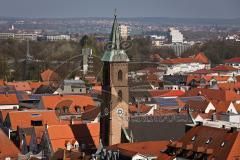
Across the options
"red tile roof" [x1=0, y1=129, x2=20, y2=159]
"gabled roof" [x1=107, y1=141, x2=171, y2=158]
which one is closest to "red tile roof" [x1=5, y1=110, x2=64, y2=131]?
"red tile roof" [x1=0, y1=129, x2=20, y2=159]

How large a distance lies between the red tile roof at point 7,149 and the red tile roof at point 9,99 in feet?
64.3

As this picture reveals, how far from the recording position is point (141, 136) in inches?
1631

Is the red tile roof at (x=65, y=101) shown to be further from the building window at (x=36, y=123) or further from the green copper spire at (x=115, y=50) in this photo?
the green copper spire at (x=115, y=50)

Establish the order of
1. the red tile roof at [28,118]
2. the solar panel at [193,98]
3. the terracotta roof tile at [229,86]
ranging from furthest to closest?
the terracotta roof tile at [229,86] < the solar panel at [193,98] < the red tile roof at [28,118]

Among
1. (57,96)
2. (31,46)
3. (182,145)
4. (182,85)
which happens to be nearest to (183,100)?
(57,96)

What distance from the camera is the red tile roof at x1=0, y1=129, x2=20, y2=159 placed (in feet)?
137

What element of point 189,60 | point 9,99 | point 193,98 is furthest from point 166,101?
point 189,60

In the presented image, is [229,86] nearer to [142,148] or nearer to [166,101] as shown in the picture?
[166,101]

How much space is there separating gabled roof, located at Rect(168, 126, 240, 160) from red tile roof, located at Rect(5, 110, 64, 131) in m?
14.2

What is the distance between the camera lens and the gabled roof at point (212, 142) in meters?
34.3

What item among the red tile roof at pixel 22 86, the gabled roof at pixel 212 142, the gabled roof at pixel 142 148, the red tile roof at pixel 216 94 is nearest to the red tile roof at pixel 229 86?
the red tile roof at pixel 216 94

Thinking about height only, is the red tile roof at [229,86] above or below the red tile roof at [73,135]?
below

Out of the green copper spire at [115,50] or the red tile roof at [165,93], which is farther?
the red tile roof at [165,93]

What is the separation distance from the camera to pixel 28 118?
165ft
